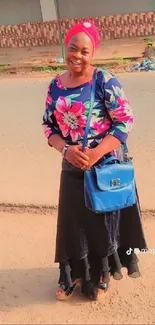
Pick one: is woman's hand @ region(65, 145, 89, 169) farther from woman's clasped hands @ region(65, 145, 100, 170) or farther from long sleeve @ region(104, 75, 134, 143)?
long sleeve @ region(104, 75, 134, 143)

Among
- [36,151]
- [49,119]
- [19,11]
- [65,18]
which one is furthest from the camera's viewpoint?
[19,11]

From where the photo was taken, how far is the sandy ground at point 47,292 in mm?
2844

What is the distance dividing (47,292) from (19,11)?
15.7m

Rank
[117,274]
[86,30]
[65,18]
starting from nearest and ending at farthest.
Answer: [86,30], [117,274], [65,18]

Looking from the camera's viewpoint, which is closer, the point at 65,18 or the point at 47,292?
the point at 47,292

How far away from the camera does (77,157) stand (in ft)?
8.21

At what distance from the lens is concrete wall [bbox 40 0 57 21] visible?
1687 centimetres

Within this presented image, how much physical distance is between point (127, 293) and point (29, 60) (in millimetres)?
12441

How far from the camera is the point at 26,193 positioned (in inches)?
176

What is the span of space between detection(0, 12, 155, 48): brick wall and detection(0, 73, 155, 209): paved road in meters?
8.82

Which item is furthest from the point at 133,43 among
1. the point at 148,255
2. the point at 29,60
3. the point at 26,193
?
the point at 148,255

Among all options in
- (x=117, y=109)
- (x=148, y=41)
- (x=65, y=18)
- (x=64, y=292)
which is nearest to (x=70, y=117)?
(x=117, y=109)

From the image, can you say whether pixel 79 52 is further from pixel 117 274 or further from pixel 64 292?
pixel 64 292

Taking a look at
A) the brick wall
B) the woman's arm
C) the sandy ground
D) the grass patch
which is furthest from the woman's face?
the brick wall
